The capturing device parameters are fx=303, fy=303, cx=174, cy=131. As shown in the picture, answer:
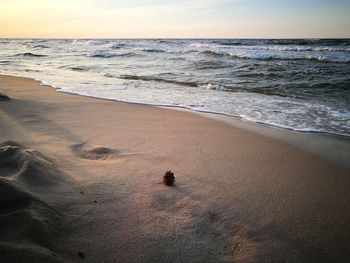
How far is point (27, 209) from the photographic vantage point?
1.90 m

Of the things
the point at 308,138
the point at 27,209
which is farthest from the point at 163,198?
the point at 308,138

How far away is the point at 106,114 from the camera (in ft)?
17.0

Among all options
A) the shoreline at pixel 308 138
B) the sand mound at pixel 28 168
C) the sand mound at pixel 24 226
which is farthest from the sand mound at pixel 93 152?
the shoreline at pixel 308 138

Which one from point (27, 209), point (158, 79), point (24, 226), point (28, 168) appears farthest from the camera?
point (158, 79)

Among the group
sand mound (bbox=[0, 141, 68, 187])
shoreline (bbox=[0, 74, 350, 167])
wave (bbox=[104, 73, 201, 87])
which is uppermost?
sand mound (bbox=[0, 141, 68, 187])

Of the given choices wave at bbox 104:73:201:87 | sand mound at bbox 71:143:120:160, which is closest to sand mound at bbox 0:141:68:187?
sand mound at bbox 71:143:120:160

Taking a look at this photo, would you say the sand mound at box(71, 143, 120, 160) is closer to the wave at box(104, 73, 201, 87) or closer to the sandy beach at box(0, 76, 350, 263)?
the sandy beach at box(0, 76, 350, 263)

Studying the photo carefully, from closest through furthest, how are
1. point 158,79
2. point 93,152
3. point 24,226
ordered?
point 24,226, point 93,152, point 158,79

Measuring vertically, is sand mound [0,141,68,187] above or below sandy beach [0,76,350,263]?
above

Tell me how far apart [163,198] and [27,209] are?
1.03 metres

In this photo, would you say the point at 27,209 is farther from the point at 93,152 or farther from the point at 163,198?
the point at 93,152

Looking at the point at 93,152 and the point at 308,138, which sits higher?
the point at 93,152

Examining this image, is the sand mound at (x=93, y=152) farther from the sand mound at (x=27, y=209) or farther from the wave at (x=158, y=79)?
the wave at (x=158, y=79)

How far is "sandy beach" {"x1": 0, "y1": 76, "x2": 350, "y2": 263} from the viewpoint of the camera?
1.87m
